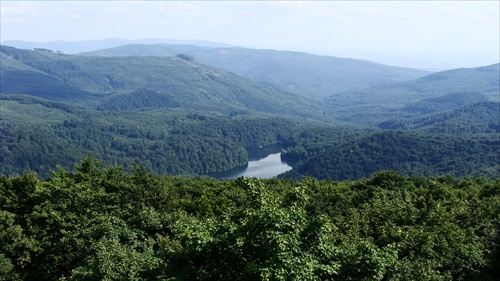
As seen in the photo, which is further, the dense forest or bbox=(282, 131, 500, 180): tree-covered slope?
bbox=(282, 131, 500, 180): tree-covered slope

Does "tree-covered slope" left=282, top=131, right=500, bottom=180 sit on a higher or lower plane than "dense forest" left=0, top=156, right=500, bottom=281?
lower

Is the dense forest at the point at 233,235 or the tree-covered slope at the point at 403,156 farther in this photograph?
the tree-covered slope at the point at 403,156

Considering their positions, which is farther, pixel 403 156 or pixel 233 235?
pixel 403 156

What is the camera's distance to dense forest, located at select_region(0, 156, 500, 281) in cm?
1440

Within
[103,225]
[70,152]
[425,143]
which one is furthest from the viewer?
[70,152]

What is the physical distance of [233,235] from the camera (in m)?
15.3

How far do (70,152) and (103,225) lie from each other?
174580mm

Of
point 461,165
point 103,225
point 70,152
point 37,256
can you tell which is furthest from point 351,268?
point 70,152

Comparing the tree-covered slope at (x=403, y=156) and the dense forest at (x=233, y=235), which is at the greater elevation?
the dense forest at (x=233, y=235)

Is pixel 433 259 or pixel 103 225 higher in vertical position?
pixel 433 259

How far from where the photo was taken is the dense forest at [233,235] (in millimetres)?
14398

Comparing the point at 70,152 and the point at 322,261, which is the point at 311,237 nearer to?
the point at 322,261

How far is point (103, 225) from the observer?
2409 centimetres

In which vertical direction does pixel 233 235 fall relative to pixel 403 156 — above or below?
above
